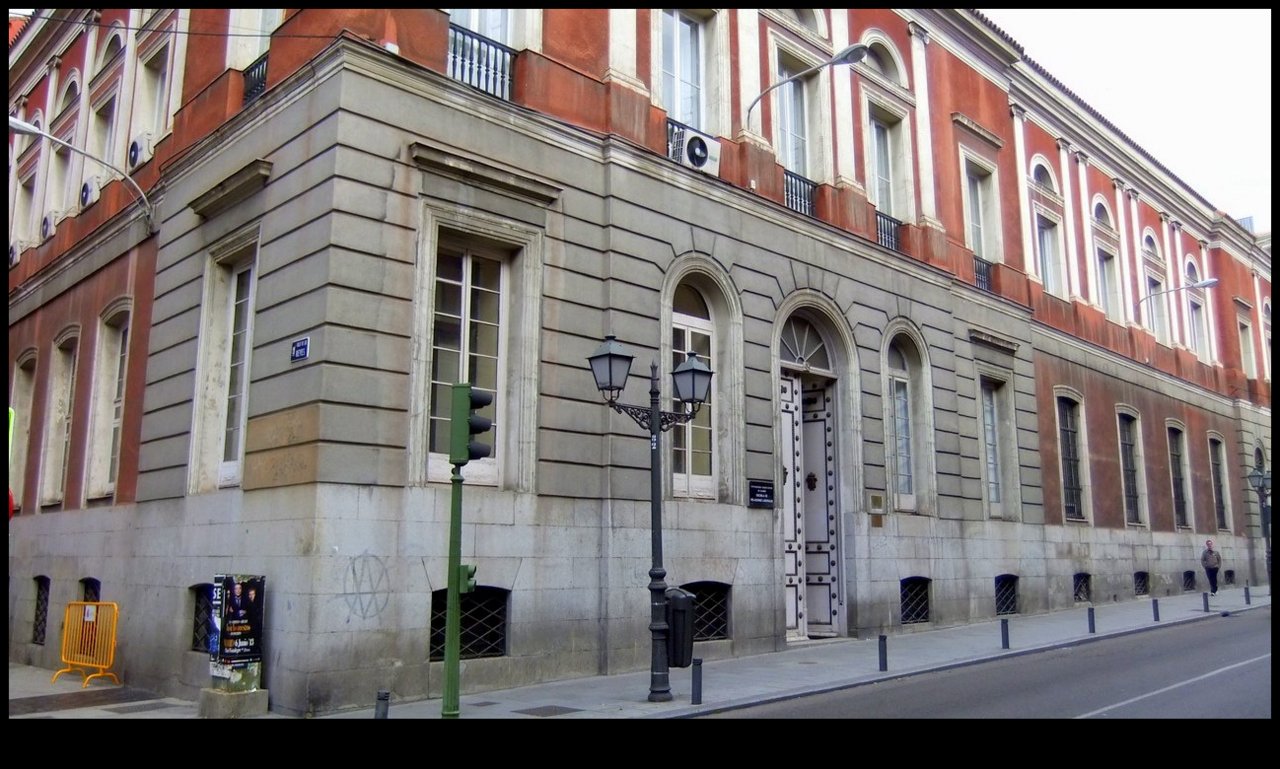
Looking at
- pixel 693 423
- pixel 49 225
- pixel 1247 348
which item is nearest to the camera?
pixel 693 423

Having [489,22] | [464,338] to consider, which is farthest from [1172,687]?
[489,22]

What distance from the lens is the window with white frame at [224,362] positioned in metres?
14.4

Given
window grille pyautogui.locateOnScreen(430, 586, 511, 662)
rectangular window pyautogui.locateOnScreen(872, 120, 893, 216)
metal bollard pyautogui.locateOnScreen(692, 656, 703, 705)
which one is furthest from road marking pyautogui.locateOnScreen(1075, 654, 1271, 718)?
rectangular window pyautogui.locateOnScreen(872, 120, 893, 216)

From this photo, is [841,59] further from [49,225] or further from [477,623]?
[49,225]

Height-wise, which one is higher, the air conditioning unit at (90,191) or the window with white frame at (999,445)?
the air conditioning unit at (90,191)

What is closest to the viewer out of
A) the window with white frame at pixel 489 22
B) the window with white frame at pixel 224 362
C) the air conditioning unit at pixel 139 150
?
the window with white frame at pixel 224 362

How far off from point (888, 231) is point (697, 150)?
6.26 metres

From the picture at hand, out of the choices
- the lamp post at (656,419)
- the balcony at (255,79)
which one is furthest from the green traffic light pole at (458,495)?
the balcony at (255,79)

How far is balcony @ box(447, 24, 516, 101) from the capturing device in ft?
47.4

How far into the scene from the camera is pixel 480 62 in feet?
48.4

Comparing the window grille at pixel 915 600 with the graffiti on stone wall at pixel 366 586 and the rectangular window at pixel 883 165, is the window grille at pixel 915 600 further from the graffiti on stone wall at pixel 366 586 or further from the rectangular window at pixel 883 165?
the graffiti on stone wall at pixel 366 586

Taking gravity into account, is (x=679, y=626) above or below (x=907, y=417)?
below

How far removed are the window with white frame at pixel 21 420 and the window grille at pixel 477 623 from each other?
490 inches
